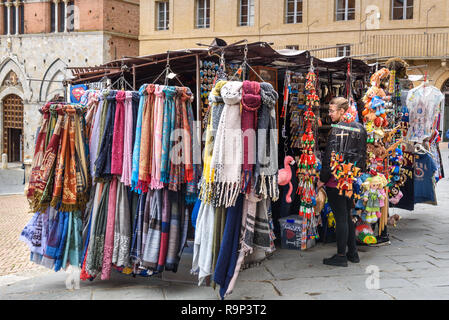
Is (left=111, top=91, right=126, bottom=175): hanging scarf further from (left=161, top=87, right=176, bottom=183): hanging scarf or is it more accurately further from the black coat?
the black coat

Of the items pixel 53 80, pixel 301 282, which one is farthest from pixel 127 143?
pixel 53 80

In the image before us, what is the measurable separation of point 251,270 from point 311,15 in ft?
63.9

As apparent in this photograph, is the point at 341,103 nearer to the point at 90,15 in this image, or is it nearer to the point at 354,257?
the point at 354,257

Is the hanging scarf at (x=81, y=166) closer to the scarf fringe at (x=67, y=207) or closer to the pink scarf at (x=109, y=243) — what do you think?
the scarf fringe at (x=67, y=207)

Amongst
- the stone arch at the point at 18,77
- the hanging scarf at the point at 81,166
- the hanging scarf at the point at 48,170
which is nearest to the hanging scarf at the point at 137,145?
the hanging scarf at the point at 81,166

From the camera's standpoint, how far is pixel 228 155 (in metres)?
4.20

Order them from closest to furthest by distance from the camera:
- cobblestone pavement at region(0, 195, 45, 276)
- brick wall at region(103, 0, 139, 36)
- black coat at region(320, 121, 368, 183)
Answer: black coat at region(320, 121, 368, 183)
cobblestone pavement at region(0, 195, 45, 276)
brick wall at region(103, 0, 139, 36)

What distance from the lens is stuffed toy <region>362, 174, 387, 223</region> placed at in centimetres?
582

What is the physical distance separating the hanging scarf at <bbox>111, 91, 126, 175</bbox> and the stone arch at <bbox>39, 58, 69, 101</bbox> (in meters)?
23.8

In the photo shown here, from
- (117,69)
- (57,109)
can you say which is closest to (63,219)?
(57,109)

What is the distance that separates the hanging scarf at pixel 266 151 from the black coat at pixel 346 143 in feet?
4.01

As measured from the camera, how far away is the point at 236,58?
6.06 meters

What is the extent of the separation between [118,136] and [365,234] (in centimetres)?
338

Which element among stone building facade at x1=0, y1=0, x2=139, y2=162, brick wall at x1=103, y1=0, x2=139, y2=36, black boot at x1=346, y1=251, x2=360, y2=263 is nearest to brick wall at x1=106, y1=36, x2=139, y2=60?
stone building facade at x1=0, y1=0, x2=139, y2=162
